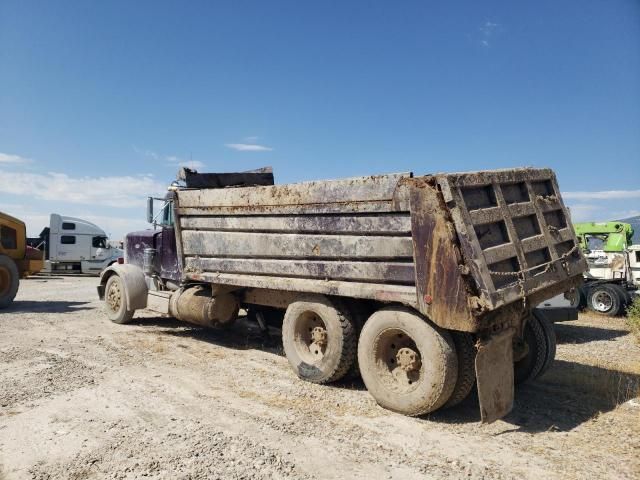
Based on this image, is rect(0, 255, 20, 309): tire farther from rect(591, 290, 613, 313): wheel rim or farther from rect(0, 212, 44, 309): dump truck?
rect(591, 290, 613, 313): wheel rim

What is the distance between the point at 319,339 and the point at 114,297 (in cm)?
535

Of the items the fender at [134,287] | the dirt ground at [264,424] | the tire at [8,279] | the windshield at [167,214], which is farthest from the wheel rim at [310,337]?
the tire at [8,279]

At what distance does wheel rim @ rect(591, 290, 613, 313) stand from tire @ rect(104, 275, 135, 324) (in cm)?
1114

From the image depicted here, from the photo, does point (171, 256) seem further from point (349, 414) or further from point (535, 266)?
point (535, 266)

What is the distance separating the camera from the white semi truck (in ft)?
77.4

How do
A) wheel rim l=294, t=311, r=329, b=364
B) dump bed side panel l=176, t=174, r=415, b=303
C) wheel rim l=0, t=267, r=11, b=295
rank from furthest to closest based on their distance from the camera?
wheel rim l=0, t=267, r=11, b=295, wheel rim l=294, t=311, r=329, b=364, dump bed side panel l=176, t=174, r=415, b=303

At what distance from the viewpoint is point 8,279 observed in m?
11.8

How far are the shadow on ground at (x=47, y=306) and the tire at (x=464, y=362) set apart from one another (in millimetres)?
9878

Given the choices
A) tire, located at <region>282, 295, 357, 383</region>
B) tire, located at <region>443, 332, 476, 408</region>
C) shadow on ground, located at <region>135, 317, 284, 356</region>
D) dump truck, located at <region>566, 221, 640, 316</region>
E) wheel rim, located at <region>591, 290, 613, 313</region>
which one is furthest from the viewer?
wheel rim, located at <region>591, 290, 613, 313</region>

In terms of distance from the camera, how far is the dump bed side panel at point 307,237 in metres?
4.77

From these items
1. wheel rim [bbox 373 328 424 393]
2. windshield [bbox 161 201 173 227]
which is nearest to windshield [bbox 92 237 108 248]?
windshield [bbox 161 201 173 227]

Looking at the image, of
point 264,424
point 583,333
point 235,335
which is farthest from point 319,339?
point 583,333

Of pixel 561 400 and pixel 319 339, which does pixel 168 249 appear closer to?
pixel 319 339

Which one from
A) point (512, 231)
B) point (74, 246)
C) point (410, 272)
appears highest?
point (74, 246)
